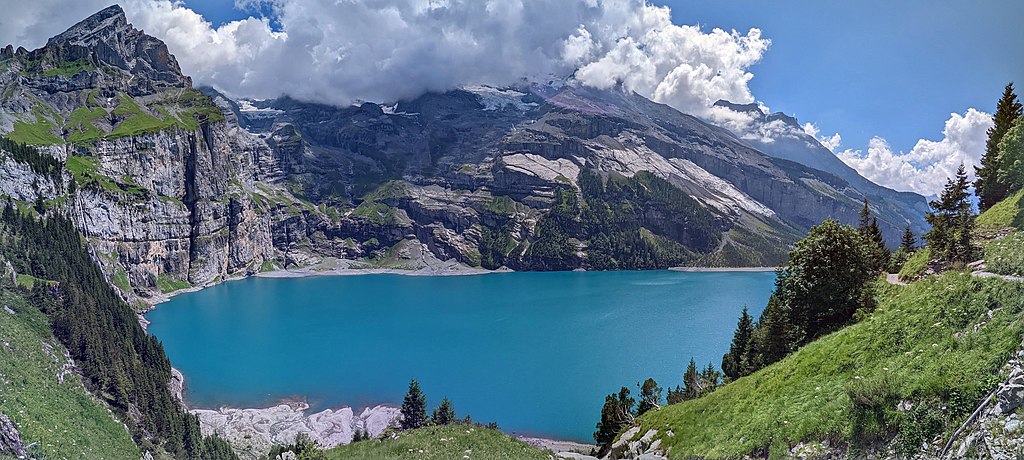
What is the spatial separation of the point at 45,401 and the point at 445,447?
115ft

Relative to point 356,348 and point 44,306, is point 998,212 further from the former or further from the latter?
point 356,348

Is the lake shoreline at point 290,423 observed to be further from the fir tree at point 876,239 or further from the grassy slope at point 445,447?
the grassy slope at point 445,447

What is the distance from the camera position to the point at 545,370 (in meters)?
95.8

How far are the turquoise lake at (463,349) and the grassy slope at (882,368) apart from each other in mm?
49718

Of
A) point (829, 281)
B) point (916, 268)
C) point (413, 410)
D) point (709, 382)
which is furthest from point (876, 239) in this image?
point (413, 410)

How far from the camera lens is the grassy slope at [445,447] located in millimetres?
22766

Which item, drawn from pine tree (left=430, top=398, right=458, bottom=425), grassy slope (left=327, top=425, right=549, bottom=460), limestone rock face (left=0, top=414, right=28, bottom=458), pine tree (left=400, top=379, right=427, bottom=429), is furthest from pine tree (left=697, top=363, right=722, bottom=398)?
limestone rock face (left=0, top=414, right=28, bottom=458)

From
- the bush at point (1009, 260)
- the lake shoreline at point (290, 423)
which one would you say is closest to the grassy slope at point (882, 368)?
the bush at point (1009, 260)

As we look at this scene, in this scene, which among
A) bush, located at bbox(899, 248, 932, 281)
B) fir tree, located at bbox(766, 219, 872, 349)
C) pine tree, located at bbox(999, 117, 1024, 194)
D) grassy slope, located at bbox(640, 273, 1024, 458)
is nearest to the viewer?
grassy slope, located at bbox(640, 273, 1024, 458)

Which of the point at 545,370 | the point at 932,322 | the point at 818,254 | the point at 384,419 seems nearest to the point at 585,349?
the point at 545,370

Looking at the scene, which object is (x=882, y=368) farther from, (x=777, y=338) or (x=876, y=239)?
(x=876, y=239)

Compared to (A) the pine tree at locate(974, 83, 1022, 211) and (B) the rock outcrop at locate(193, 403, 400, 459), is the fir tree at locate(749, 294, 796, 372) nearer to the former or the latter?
(A) the pine tree at locate(974, 83, 1022, 211)

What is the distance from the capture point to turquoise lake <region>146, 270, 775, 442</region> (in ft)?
273

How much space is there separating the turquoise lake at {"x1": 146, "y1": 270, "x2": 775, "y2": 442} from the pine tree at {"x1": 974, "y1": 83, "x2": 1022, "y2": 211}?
166 feet
